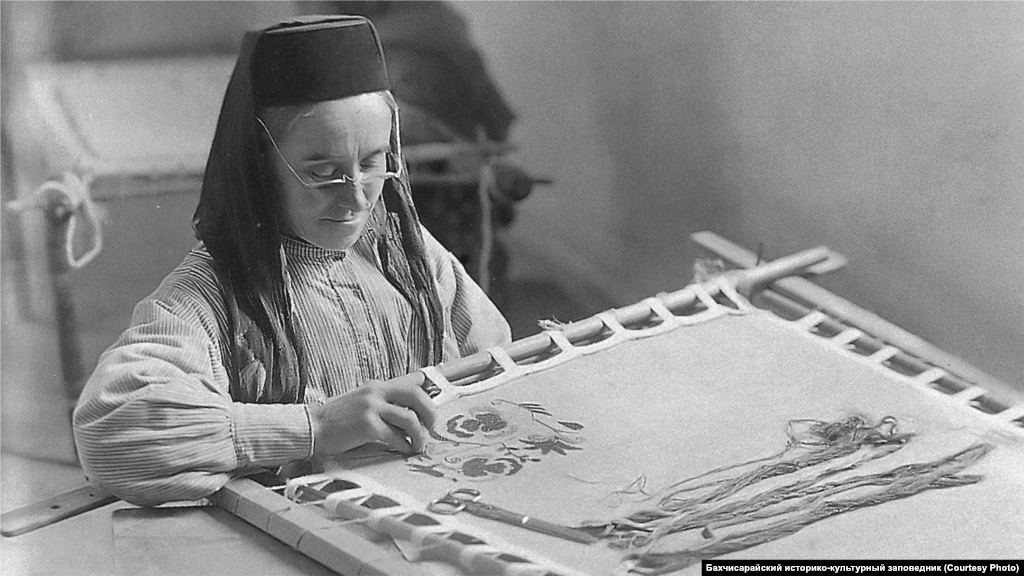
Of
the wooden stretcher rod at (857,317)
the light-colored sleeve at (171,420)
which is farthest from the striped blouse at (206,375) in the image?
A: the wooden stretcher rod at (857,317)

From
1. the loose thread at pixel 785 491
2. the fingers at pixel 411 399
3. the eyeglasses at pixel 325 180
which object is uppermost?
the eyeglasses at pixel 325 180

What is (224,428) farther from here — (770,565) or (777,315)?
(777,315)

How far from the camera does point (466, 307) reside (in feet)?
3.07

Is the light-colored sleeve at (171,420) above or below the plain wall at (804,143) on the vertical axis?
below

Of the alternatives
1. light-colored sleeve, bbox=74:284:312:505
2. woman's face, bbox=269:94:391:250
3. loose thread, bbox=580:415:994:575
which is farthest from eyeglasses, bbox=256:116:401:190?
loose thread, bbox=580:415:994:575

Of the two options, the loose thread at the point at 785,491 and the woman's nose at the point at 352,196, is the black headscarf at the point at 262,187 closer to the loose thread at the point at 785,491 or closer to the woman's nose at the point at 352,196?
the woman's nose at the point at 352,196

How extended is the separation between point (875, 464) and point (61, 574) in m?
0.53

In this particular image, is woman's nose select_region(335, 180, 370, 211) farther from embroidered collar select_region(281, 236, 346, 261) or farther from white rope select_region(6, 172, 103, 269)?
white rope select_region(6, 172, 103, 269)

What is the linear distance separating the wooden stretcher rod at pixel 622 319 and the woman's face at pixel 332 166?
117 mm

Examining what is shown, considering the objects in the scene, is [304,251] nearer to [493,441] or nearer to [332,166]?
[332,166]

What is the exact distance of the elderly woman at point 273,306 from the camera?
2.57 ft

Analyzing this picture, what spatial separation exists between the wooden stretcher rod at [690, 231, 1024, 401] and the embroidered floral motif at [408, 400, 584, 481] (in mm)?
231

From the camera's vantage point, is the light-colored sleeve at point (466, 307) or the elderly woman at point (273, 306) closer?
the elderly woman at point (273, 306)

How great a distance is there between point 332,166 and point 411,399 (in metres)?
0.16
